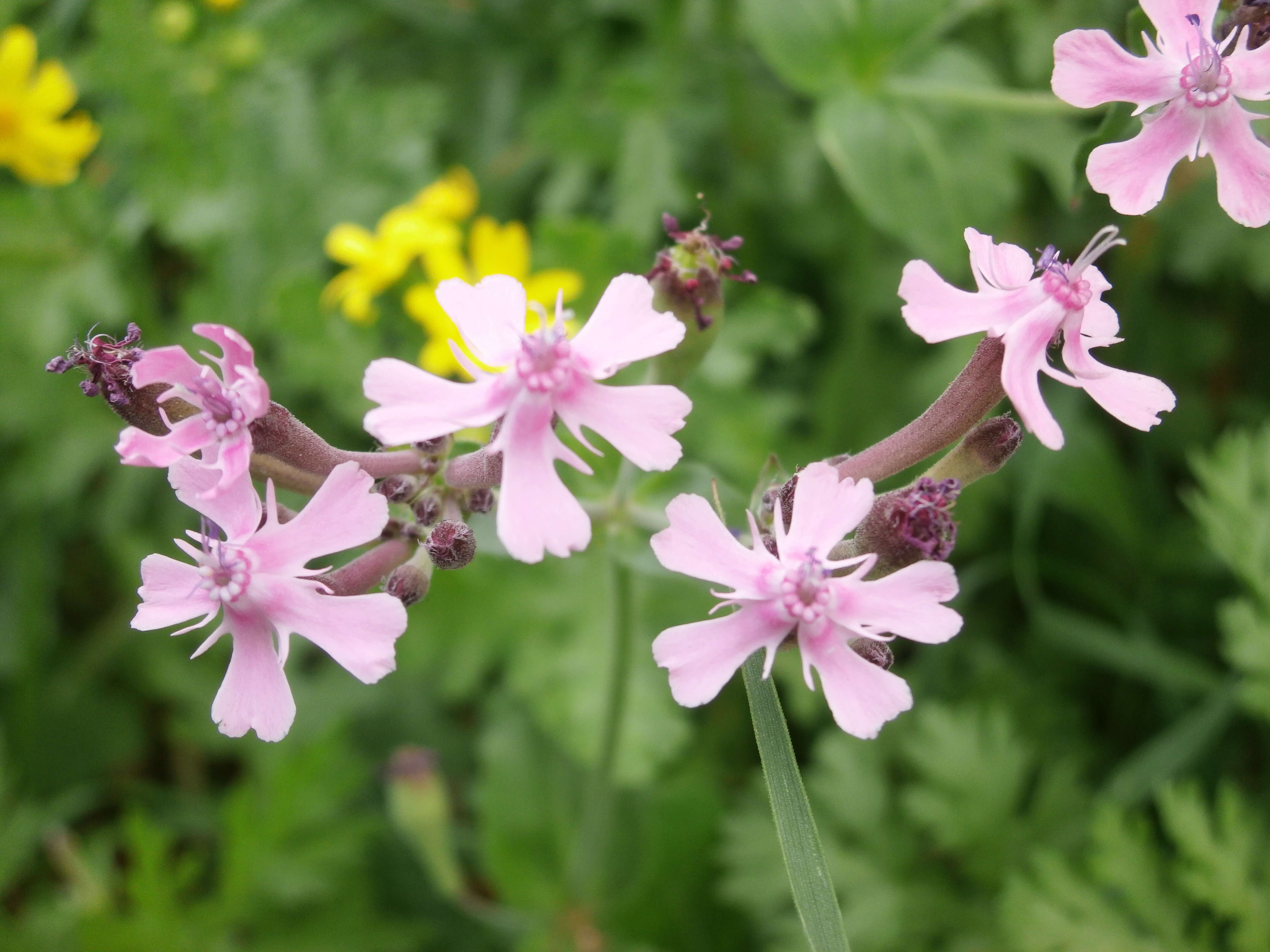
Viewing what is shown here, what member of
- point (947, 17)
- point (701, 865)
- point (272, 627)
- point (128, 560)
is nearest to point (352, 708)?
point (128, 560)

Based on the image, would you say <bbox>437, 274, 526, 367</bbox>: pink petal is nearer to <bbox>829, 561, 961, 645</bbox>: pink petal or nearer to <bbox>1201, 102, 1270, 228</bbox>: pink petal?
<bbox>829, 561, 961, 645</bbox>: pink petal

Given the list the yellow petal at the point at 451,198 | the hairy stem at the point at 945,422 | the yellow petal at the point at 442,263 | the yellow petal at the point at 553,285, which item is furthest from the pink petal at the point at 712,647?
the yellow petal at the point at 451,198

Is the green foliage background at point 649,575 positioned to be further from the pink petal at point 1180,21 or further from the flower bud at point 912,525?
the pink petal at point 1180,21

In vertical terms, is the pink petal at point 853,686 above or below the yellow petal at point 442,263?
above

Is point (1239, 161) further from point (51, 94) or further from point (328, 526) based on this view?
point (51, 94)

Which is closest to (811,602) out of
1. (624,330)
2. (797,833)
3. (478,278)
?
(797,833)

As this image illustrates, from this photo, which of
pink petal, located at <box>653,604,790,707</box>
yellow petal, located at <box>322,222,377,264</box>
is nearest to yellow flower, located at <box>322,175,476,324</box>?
yellow petal, located at <box>322,222,377,264</box>

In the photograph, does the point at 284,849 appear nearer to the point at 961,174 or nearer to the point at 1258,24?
the point at 961,174
